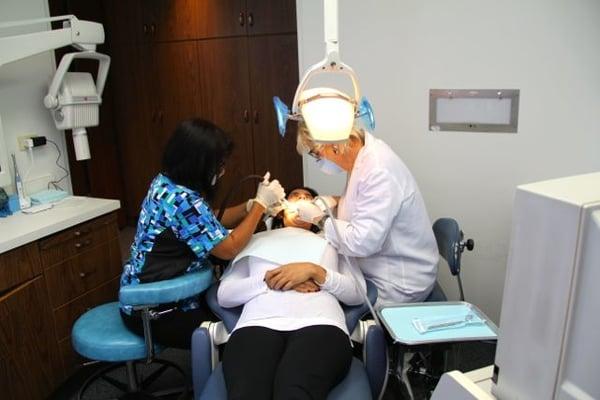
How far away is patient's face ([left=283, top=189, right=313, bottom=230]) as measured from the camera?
199cm

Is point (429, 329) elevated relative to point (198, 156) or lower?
lower

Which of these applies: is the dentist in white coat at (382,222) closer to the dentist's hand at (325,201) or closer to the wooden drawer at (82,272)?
the dentist's hand at (325,201)

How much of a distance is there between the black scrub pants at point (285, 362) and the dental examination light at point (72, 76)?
1469 mm

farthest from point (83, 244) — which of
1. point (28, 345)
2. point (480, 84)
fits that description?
point (480, 84)

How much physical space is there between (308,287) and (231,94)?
2043 millimetres

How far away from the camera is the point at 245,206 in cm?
204

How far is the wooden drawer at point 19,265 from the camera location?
5.97 feet

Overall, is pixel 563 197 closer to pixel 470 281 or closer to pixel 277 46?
pixel 470 281

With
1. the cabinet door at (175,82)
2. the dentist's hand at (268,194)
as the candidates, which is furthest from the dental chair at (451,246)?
the cabinet door at (175,82)

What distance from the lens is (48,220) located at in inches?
80.9

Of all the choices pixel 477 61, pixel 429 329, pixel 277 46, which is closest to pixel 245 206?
pixel 429 329

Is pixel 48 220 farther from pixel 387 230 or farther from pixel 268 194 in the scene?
pixel 387 230

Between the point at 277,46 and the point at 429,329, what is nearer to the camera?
the point at 429,329

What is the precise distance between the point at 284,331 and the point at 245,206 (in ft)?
2.24
